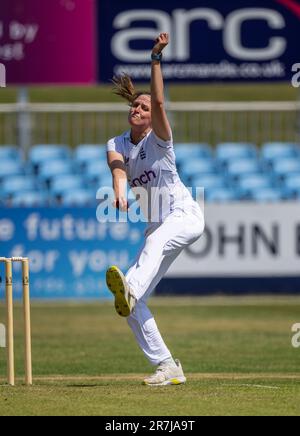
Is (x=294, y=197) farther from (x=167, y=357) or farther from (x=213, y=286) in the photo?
(x=167, y=357)

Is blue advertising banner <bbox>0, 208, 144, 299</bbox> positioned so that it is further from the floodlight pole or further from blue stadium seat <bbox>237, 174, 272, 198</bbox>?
blue stadium seat <bbox>237, 174, 272, 198</bbox>

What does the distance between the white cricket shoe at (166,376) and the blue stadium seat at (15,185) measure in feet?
37.4

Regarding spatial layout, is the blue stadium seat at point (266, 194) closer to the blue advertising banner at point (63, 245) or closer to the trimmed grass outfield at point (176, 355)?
the trimmed grass outfield at point (176, 355)

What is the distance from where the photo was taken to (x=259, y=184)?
22.0m

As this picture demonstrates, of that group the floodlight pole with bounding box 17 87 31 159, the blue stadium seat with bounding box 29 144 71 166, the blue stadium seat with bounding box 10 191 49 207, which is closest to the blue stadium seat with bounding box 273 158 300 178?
the blue stadium seat with bounding box 29 144 71 166

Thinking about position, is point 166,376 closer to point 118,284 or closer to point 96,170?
point 118,284

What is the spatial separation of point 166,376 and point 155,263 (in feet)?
3.50

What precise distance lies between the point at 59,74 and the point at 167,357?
12152 millimetres

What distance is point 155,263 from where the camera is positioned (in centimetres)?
991

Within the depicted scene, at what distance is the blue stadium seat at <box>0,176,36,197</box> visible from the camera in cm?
2128

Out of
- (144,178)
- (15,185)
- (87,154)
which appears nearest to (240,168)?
(87,154)
